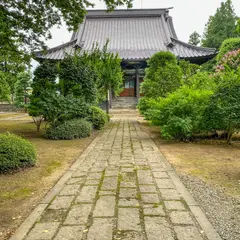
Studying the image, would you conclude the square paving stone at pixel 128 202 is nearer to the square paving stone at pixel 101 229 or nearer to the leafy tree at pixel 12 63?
the square paving stone at pixel 101 229

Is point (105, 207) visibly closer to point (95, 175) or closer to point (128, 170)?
point (95, 175)

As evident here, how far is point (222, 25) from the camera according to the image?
1433 inches

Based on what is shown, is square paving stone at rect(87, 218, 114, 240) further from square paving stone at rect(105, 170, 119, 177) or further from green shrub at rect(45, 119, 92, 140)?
green shrub at rect(45, 119, 92, 140)

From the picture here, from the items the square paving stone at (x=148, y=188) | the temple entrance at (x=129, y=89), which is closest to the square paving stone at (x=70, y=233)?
the square paving stone at (x=148, y=188)

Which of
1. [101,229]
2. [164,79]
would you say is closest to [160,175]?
[101,229]

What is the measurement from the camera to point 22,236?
7.68 ft

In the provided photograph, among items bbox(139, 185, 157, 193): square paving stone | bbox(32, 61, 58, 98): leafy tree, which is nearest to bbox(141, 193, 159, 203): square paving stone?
bbox(139, 185, 157, 193): square paving stone

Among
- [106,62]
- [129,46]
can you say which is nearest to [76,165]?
[106,62]

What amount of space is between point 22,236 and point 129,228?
1.03 m

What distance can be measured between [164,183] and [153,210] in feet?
3.26

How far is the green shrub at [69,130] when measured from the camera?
27.2 feet

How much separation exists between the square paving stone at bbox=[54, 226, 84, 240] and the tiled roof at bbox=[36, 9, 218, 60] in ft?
65.2

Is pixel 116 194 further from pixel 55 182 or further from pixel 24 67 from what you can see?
pixel 24 67

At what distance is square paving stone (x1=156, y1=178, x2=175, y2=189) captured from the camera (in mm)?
3643
